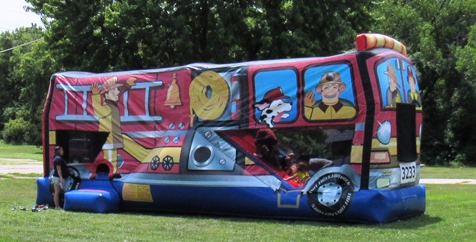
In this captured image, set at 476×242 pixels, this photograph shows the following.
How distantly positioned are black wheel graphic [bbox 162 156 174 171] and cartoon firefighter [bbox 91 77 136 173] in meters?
1.25

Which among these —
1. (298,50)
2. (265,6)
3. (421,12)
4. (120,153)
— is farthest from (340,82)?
(421,12)

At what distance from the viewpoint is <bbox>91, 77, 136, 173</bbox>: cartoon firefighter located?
572 inches

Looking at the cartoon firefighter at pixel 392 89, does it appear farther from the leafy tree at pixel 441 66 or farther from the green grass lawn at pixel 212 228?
the leafy tree at pixel 441 66

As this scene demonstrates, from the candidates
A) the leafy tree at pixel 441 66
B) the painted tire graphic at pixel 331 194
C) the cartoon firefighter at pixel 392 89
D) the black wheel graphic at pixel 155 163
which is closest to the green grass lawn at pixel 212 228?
the painted tire graphic at pixel 331 194

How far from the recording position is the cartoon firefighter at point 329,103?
1216 cm

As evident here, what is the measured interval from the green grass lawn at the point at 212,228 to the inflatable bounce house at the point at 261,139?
332 mm

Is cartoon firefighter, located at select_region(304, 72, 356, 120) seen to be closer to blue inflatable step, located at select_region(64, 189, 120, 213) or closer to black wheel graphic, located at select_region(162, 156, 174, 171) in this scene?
black wheel graphic, located at select_region(162, 156, 174, 171)

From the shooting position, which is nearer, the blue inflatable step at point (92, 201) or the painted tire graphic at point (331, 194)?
the painted tire graphic at point (331, 194)

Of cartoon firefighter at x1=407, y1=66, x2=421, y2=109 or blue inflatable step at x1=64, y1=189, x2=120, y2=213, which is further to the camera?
blue inflatable step at x1=64, y1=189, x2=120, y2=213

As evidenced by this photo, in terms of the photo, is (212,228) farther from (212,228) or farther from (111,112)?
(111,112)

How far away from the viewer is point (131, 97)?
14.5 metres

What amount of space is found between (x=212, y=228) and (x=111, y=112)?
434cm

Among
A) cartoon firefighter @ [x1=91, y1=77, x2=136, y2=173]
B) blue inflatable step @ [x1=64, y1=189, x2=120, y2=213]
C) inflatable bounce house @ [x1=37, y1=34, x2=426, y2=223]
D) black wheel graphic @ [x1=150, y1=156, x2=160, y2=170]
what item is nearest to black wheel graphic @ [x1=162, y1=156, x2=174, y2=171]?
inflatable bounce house @ [x1=37, y1=34, x2=426, y2=223]

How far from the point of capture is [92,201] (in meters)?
14.2
